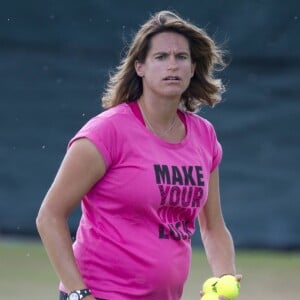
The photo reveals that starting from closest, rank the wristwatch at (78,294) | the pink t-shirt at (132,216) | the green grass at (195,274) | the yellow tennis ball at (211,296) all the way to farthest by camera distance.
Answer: the wristwatch at (78,294) → the pink t-shirt at (132,216) → the yellow tennis ball at (211,296) → the green grass at (195,274)

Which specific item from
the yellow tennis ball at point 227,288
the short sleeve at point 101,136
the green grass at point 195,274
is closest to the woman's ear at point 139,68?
the short sleeve at point 101,136

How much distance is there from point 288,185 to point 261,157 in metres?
0.28

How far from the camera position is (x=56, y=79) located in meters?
A: 8.88

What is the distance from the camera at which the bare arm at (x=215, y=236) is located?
4.42 metres

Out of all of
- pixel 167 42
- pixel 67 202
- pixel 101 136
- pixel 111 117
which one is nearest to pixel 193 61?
pixel 167 42

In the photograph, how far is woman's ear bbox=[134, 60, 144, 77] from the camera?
436 cm

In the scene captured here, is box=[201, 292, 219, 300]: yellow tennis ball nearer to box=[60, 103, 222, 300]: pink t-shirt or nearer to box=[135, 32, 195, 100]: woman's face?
box=[60, 103, 222, 300]: pink t-shirt

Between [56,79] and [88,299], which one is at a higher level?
[56,79]

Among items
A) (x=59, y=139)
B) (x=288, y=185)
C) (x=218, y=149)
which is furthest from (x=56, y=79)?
(x=218, y=149)

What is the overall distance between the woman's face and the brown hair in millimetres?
26

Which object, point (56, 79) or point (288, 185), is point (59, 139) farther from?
point (288, 185)

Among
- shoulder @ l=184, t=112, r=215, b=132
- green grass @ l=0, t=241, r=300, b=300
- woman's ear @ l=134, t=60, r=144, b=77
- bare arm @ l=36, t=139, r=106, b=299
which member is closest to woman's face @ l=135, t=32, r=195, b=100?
woman's ear @ l=134, t=60, r=144, b=77

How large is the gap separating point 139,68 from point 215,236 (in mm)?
674

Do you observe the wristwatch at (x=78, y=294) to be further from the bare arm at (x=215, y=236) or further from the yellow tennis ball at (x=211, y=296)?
the bare arm at (x=215, y=236)
